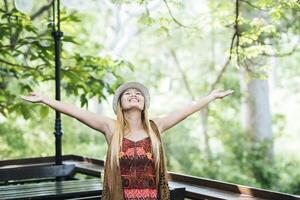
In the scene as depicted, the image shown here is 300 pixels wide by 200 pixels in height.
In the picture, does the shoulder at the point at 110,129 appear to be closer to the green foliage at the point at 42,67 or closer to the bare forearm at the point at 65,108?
the bare forearm at the point at 65,108

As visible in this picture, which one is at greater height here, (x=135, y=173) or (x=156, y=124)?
(x=156, y=124)

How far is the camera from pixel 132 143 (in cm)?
249

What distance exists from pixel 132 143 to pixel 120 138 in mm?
62

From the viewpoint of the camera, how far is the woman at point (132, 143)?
2.46 m

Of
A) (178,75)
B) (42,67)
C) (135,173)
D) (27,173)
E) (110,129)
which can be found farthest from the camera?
(178,75)

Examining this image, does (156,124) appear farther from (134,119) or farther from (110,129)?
(110,129)

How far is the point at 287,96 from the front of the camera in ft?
54.7

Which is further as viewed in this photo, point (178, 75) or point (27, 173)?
point (178, 75)

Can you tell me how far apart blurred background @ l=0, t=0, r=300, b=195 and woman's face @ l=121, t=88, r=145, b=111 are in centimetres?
135

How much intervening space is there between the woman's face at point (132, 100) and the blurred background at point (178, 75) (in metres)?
1.35

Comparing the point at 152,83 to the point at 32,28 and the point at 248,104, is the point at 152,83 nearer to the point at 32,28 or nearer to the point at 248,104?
the point at 248,104

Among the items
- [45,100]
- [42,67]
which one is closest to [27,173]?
[42,67]

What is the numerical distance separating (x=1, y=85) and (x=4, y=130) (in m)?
5.08

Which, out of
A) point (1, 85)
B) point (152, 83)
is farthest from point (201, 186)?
point (152, 83)
